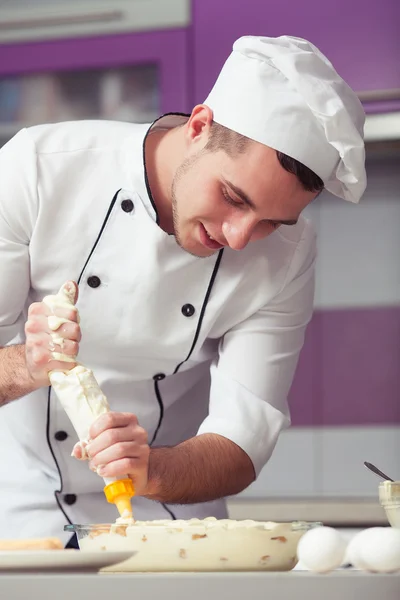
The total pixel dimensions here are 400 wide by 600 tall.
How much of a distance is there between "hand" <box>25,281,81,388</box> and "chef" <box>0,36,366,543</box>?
0.18 m

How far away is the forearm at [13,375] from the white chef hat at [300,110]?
440mm

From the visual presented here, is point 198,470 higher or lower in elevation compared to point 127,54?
lower

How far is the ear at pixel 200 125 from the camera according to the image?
1362 millimetres

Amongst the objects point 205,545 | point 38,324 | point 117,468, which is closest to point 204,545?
point 205,545

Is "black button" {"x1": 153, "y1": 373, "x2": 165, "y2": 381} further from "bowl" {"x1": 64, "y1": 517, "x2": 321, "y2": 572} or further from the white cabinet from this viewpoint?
the white cabinet

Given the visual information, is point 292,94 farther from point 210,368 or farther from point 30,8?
point 30,8

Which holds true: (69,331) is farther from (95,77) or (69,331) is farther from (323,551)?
(95,77)

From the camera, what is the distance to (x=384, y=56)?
250 cm

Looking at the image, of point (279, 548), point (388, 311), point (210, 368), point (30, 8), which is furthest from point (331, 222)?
point (279, 548)

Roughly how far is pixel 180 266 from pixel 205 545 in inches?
29.3

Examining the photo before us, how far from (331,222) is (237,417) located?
4.90 ft

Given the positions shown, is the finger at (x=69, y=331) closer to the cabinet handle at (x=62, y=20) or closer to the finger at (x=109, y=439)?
the finger at (x=109, y=439)

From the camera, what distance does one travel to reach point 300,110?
129cm

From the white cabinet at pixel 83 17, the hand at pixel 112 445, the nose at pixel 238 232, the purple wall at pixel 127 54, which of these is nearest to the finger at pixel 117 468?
the hand at pixel 112 445
